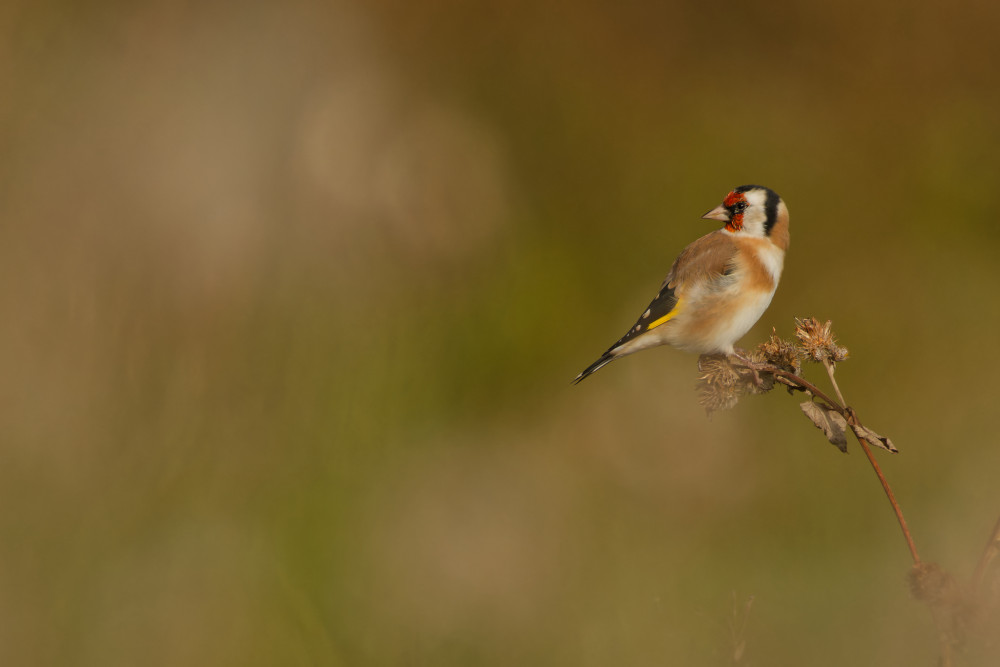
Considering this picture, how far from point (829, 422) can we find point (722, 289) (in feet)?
3.54

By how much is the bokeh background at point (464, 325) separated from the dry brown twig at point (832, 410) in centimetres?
51

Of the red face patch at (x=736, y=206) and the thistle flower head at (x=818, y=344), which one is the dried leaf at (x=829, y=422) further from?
the red face patch at (x=736, y=206)

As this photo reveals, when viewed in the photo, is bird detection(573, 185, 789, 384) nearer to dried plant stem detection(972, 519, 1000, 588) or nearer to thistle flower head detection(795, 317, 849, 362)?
thistle flower head detection(795, 317, 849, 362)

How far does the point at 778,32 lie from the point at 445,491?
8.70 ft

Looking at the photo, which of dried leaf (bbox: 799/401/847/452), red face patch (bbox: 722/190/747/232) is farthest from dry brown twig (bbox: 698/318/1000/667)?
red face patch (bbox: 722/190/747/232)

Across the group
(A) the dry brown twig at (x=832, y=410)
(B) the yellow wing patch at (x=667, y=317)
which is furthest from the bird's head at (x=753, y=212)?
(A) the dry brown twig at (x=832, y=410)

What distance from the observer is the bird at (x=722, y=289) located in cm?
226

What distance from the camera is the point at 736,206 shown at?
2.32 m

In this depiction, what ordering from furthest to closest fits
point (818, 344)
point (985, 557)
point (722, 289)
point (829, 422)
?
point (722, 289) < point (818, 344) < point (829, 422) < point (985, 557)

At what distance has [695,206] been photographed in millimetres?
3664

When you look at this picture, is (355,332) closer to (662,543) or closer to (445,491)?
(445,491)

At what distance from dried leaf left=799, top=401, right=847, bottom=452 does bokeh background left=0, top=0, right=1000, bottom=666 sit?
509 mm

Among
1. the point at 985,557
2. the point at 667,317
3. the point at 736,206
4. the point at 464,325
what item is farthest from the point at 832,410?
the point at 464,325

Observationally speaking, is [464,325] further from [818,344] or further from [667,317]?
[818,344]
